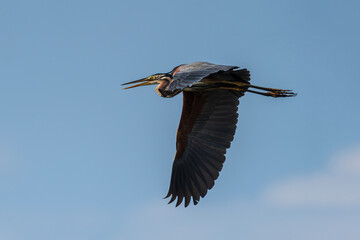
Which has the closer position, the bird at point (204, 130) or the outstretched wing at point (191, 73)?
the outstretched wing at point (191, 73)

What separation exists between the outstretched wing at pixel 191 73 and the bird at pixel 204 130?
4.19 ft

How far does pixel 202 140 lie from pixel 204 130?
0.69 ft

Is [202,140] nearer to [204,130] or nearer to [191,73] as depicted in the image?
[204,130]

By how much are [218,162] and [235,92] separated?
145 centimetres

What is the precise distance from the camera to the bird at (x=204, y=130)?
12258 millimetres

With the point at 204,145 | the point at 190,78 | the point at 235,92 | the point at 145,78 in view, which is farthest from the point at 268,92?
the point at 190,78

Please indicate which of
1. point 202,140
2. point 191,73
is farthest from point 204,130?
point 191,73

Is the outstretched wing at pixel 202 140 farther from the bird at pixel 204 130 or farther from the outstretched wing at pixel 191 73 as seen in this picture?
the outstretched wing at pixel 191 73

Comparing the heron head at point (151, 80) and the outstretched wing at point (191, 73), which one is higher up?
the heron head at point (151, 80)

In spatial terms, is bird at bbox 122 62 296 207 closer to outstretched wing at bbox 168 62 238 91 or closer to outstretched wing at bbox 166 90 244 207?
outstretched wing at bbox 166 90 244 207

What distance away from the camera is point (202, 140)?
12.9 m

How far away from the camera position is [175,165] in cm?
1313

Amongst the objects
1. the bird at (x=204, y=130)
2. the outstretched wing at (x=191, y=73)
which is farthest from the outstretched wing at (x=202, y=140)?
the outstretched wing at (x=191, y=73)

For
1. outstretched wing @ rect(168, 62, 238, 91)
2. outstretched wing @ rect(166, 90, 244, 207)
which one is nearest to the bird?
outstretched wing @ rect(166, 90, 244, 207)
